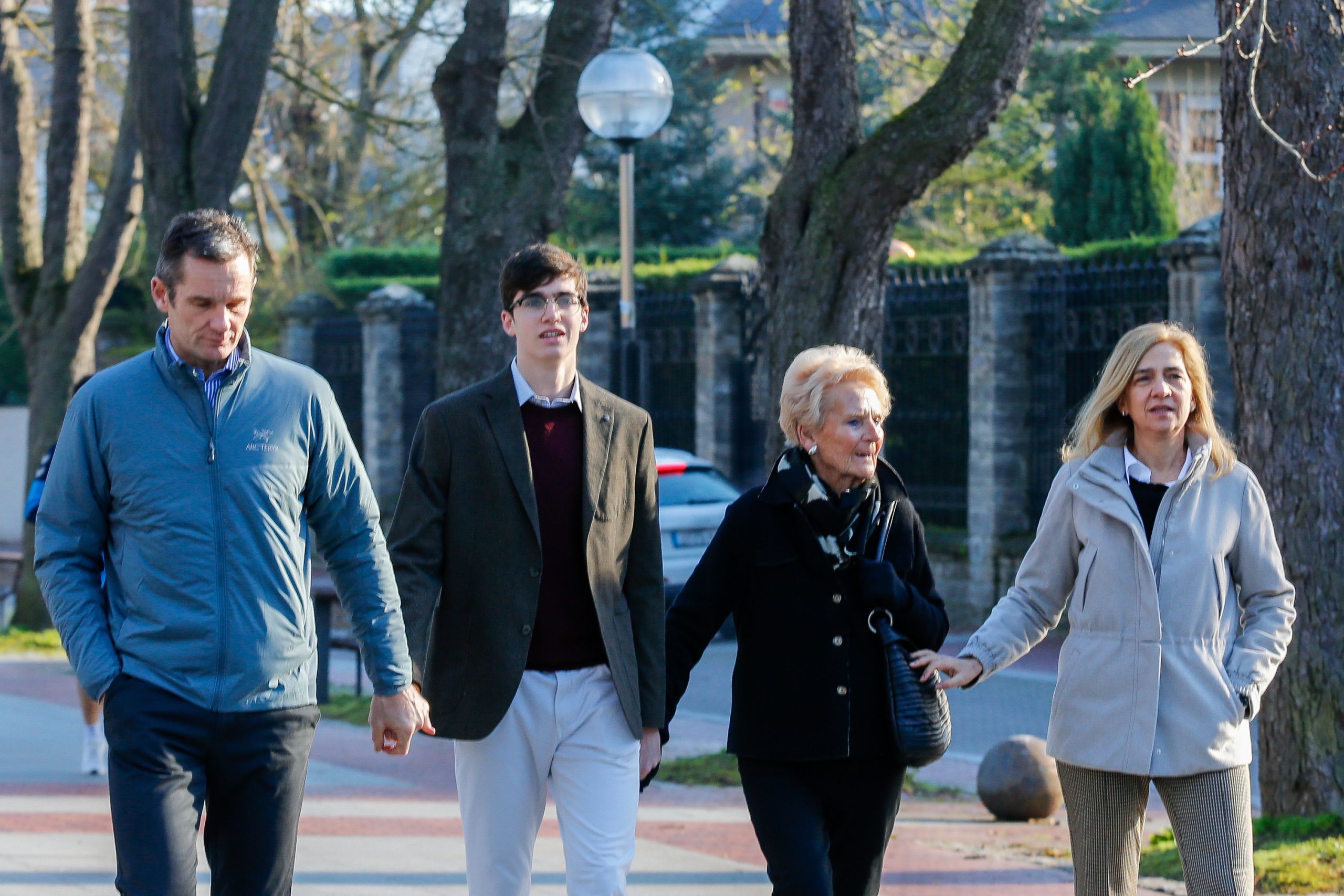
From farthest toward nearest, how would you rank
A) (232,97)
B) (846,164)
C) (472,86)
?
1. (232,97)
2. (472,86)
3. (846,164)

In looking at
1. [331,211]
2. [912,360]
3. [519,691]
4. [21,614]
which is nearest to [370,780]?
[519,691]

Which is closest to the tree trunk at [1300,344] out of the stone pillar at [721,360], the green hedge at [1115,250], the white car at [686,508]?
the white car at [686,508]

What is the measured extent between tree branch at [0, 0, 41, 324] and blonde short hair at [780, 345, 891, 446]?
1283 centimetres

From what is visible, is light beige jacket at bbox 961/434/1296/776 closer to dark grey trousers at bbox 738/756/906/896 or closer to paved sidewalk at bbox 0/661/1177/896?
dark grey trousers at bbox 738/756/906/896

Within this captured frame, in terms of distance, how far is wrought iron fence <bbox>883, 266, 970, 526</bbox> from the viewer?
51.2 feet

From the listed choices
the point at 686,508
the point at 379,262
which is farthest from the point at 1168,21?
the point at 686,508

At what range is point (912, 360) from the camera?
1622 centimetres

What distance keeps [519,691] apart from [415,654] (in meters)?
0.27

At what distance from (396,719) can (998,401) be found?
455 inches

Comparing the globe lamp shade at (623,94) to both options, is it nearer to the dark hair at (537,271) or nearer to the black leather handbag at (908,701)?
the dark hair at (537,271)

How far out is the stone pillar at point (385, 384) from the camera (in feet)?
72.1

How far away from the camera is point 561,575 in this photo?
161 inches

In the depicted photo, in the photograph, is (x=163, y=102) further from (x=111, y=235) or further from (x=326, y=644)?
(x=111, y=235)

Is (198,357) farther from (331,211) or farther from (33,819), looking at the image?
(331,211)
